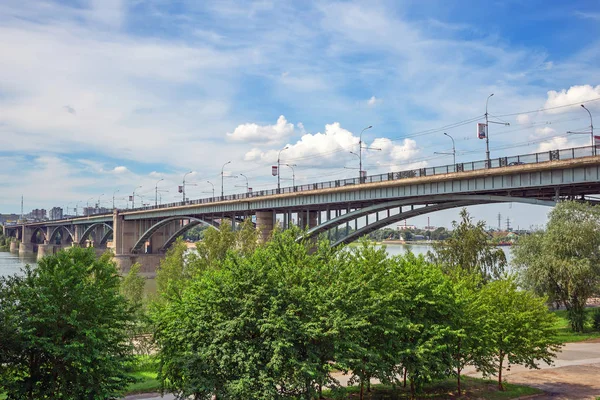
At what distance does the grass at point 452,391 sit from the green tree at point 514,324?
0.73 meters

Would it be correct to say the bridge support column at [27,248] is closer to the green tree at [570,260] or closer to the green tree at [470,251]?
the green tree at [470,251]

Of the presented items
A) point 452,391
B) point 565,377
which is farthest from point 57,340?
point 565,377

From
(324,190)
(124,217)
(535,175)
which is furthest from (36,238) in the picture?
(535,175)

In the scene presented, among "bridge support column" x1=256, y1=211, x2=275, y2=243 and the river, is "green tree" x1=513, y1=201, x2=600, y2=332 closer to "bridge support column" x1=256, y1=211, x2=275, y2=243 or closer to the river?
the river

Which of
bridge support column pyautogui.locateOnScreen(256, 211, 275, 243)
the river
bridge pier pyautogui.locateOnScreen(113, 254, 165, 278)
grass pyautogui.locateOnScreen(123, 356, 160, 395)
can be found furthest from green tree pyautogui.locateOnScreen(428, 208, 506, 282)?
bridge pier pyautogui.locateOnScreen(113, 254, 165, 278)

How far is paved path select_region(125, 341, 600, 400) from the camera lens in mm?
21312

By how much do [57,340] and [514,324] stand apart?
16.4m

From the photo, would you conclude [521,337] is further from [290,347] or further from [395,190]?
[395,190]

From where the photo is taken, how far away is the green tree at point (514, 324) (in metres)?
20.5

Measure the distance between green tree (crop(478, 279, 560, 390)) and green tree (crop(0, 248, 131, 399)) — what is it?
13445mm

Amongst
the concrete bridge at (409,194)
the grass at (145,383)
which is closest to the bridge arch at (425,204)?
the concrete bridge at (409,194)

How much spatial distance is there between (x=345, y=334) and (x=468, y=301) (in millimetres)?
6173

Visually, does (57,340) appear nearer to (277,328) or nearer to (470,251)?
(277,328)

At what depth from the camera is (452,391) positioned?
855 inches
